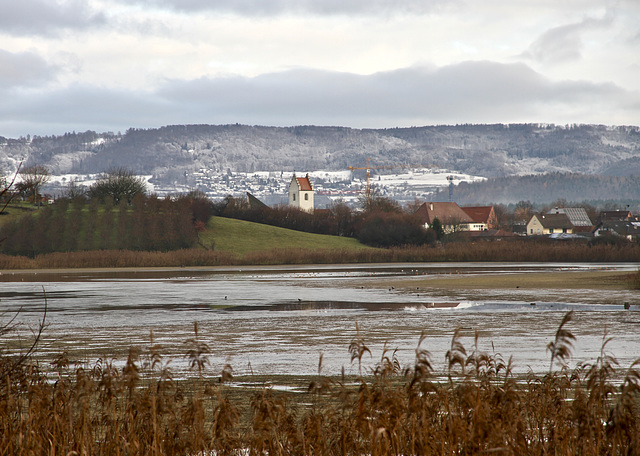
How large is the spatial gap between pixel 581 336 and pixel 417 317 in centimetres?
812

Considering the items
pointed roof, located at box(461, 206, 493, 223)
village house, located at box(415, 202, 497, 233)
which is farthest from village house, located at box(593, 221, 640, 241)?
pointed roof, located at box(461, 206, 493, 223)

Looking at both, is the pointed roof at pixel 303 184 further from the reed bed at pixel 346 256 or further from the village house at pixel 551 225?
the reed bed at pixel 346 256

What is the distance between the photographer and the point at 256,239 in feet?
357

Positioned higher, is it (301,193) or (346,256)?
(301,193)

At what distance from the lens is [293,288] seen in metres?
48.9

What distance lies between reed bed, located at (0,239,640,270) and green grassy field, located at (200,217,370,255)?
10978 millimetres

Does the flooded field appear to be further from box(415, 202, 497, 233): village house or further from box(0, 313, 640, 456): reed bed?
box(415, 202, 497, 233): village house

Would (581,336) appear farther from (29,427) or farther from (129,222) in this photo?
(129,222)

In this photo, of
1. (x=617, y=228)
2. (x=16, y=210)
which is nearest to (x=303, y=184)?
(x=617, y=228)

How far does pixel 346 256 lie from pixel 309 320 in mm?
61980

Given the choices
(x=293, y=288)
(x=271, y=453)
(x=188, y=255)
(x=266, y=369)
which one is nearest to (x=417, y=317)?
(x=266, y=369)

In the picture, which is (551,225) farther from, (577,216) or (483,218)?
(577,216)

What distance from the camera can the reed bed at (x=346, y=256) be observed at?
275ft

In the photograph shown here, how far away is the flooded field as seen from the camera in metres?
20.2
